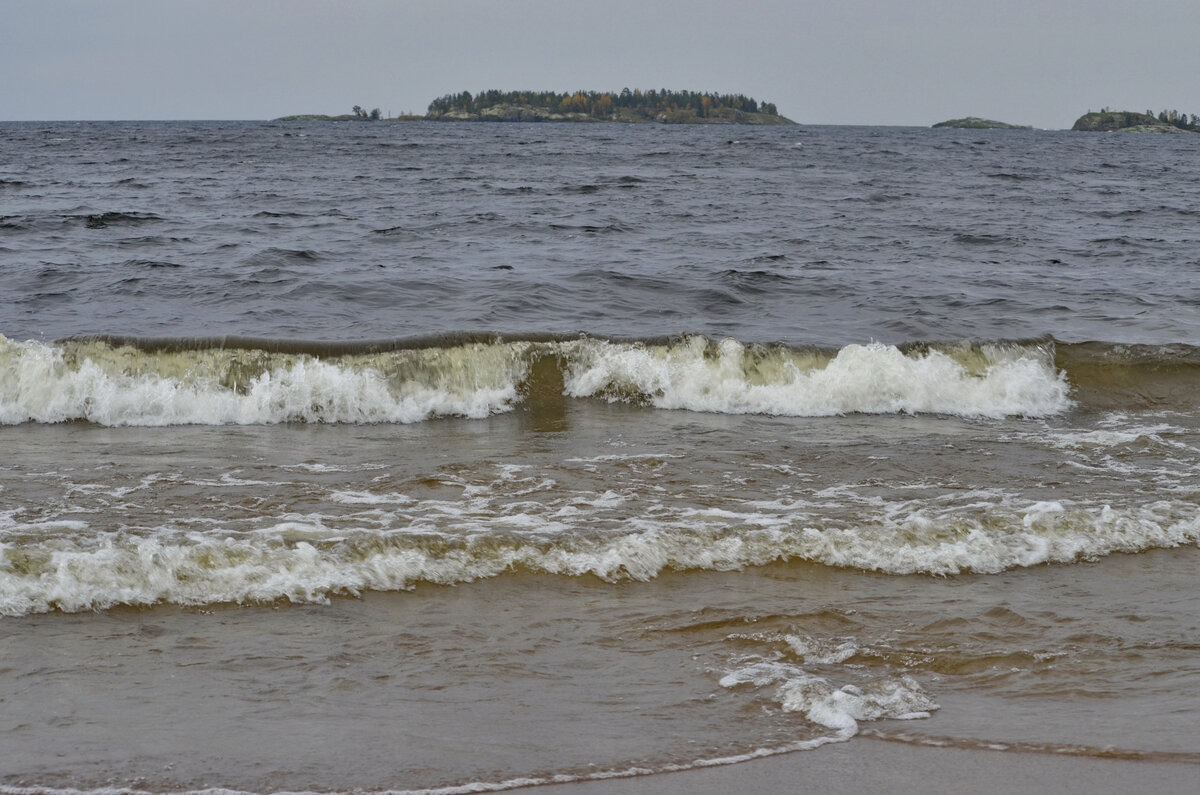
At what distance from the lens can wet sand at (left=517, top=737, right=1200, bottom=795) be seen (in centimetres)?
363

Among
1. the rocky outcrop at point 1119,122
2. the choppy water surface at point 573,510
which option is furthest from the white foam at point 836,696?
the rocky outcrop at point 1119,122

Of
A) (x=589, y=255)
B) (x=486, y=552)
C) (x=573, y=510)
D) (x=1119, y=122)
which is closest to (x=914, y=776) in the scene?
(x=486, y=552)

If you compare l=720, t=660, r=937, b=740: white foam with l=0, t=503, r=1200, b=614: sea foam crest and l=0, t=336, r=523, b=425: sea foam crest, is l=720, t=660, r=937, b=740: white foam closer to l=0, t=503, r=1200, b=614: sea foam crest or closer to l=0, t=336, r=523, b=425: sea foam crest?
l=0, t=503, r=1200, b=614: sea foam crest

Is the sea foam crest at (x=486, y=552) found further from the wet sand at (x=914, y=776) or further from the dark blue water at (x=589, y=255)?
the dark blue water at (x=589, y=255)

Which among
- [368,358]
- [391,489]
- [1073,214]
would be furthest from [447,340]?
[1073,214]

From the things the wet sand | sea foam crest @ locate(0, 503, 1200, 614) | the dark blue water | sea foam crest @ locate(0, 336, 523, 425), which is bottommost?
the wet sand

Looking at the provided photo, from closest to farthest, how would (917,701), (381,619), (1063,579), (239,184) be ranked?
1. (917,701)
2. (381,619)
3. (1063,579)
4. (239,184)

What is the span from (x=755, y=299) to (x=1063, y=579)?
9.45 m

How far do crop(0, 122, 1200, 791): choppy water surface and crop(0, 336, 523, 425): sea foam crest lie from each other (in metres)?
0.04

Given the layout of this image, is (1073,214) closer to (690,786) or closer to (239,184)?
(239,184)

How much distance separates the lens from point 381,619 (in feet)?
17.1

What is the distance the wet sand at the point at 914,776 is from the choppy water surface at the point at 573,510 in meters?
0.10

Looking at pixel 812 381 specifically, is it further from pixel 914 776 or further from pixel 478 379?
pixel 914 776

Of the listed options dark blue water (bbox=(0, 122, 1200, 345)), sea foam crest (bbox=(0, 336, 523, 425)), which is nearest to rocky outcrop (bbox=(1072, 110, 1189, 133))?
dark blue water (bbox=(0, 122, 1200, 345))
